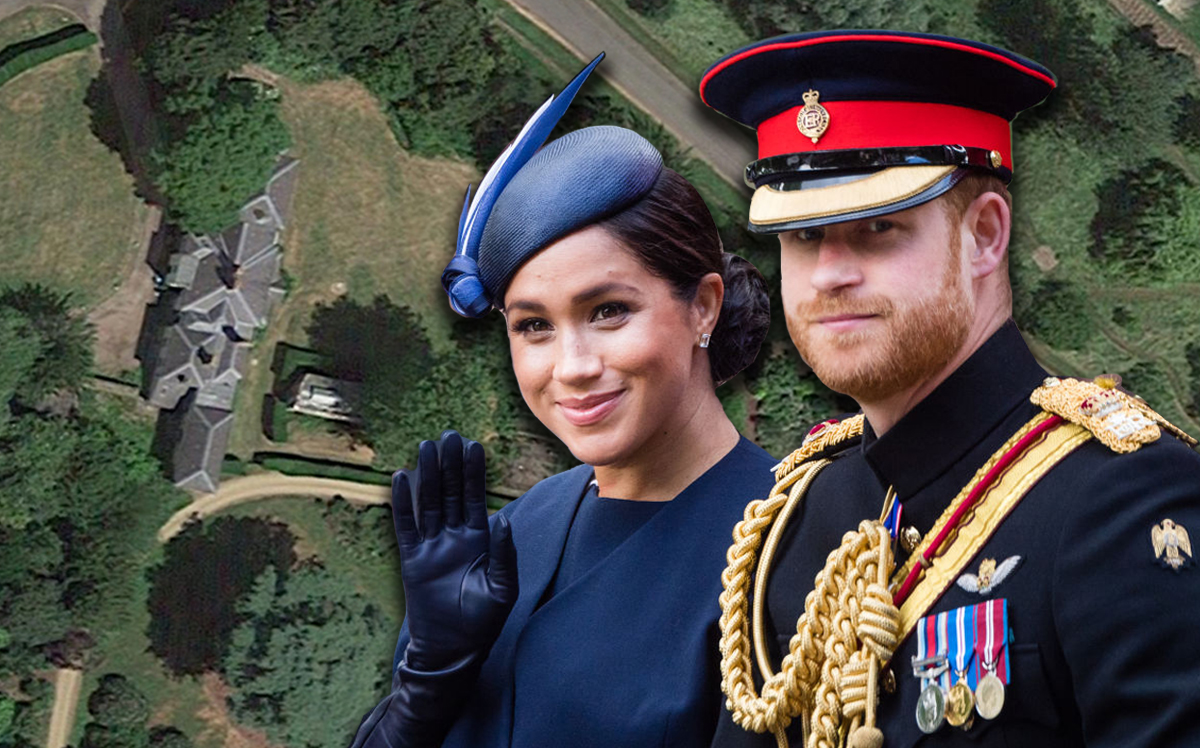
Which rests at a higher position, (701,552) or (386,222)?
(701,552)

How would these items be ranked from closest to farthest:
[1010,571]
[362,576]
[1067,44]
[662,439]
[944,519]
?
[1010,571] < [944,519] < [662,439] < [1067,44] < [362,576]

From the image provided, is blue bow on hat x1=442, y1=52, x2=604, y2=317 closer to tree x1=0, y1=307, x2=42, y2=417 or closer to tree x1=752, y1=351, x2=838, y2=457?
tree x1=752, y1=351, x2=838, y2=457

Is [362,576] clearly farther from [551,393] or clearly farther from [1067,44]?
[551,393]

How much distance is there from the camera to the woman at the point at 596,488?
3365mm

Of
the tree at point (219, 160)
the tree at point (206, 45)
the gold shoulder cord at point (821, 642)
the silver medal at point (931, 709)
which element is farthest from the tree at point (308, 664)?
the silver medal at point (931, 709)

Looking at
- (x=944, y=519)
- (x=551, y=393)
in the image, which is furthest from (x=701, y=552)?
(x=944, y=519)

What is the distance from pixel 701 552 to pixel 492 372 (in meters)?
8.63

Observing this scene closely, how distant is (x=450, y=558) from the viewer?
11.9 feet

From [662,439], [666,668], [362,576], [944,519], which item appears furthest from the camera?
[362,576]

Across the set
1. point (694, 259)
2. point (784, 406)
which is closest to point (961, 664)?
point (694, 259)

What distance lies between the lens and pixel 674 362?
136 inches

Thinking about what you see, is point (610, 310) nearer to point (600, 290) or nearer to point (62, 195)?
point (600, 290)

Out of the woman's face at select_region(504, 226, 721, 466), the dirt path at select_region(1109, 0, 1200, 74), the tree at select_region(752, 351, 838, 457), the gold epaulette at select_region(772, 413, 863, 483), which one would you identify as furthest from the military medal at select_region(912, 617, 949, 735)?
Result: the dirt path at select_region(1109, 0, 1200, 74)

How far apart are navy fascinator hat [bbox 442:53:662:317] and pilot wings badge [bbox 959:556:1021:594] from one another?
54.9 inches
